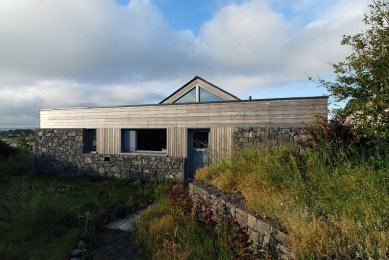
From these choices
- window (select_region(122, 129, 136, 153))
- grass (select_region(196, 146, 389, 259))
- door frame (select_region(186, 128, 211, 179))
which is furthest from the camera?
window (select_region(122, 129, 136, 153))

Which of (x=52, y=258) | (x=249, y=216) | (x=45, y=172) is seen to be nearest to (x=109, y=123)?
(x=45, y=172)

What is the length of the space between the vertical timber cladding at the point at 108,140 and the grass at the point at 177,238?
8.11m

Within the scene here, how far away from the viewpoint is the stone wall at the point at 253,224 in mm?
3702

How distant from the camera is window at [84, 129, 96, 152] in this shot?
15.4 m

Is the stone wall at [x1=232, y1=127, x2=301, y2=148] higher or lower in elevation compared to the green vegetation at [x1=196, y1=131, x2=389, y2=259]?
higher

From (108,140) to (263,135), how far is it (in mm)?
6985

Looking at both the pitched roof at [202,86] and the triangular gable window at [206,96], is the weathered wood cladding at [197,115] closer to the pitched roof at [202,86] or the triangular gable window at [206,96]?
the pitched roof at [202,86]

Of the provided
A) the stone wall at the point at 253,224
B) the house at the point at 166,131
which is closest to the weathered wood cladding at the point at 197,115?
the house at the point at 166,131

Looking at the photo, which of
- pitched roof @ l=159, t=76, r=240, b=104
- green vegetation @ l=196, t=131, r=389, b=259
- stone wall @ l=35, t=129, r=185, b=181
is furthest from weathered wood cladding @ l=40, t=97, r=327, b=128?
green vegetation @ l=196, t=131, r=389, b=259

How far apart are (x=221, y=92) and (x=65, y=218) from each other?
9.07m

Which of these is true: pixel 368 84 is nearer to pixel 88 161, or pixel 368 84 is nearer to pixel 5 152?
pixel 88 161

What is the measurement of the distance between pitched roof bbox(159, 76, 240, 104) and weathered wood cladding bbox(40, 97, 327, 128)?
163cm

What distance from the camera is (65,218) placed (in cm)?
674

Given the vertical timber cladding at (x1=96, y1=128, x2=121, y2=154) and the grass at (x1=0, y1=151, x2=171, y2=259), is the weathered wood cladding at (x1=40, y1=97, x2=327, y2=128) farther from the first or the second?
the grass at (x1=0, y1=151, x2=171, y2=259)
